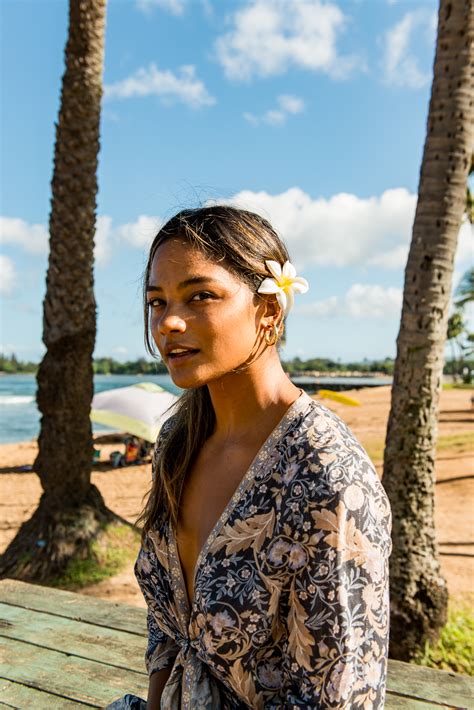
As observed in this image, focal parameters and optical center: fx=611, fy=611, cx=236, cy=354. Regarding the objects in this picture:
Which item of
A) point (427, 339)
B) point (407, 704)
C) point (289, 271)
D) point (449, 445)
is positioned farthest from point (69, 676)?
point (449, 445)

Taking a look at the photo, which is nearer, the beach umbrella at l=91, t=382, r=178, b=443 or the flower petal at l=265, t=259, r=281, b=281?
the flower petal at l=265, t=259, r=281, b=281

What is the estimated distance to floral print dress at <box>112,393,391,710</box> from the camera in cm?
127

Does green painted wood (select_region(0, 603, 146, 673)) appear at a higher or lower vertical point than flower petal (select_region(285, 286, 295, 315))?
lower

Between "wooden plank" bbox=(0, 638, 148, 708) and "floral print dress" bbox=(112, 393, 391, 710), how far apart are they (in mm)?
969

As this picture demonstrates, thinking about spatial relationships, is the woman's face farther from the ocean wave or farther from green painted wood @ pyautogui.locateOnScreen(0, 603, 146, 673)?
the ocean wave

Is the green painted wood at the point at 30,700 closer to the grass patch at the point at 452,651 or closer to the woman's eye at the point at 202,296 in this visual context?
the woman's eye at the point at 202,296

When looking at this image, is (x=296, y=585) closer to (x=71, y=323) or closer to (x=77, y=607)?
(x=77, y=607)

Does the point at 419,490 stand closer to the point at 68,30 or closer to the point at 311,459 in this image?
the point at 311,459

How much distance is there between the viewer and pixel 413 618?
4457 mm

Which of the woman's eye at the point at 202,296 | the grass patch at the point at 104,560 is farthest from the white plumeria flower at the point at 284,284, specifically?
the grass patch at the point at 104,560

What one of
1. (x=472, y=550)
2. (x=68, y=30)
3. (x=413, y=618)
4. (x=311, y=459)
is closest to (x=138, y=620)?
(x=311, y=459)

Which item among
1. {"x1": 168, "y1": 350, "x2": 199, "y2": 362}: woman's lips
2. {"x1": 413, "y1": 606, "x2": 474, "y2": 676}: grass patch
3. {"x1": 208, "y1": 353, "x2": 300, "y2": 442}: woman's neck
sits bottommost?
{"x1": 413, "y1": 606, "x2": 474, "y2": 676}: grass patch

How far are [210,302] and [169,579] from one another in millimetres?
771

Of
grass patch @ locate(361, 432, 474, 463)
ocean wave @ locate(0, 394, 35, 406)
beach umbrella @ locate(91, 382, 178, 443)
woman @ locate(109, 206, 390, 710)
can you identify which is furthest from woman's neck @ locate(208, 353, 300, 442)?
ocean wave @ locate(0, 394, 35, 406)
